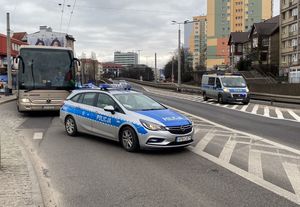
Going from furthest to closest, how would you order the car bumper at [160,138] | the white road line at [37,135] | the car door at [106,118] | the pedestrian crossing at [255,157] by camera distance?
the white road line at [37,135] < the car door at [106,118] < the car bumper at [160,138] < the pedestrian crossing at [255,157]

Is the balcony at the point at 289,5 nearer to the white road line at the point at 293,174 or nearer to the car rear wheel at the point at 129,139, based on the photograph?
the car rear wheel at the point at 129,139

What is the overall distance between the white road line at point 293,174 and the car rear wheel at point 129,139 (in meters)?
3.21

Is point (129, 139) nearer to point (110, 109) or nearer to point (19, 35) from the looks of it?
point (110, 109)

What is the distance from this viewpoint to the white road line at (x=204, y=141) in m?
10.2

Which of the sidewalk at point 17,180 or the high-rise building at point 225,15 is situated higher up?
the high-rise building at point 225,15

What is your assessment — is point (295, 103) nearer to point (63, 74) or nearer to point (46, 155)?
point (63, 74)

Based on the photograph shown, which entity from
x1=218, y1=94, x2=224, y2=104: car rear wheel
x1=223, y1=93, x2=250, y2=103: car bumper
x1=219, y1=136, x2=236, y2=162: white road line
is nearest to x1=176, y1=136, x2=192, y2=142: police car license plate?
x1=219, y1=136, x2=236, y2=162: white road line

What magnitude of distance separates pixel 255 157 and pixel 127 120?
2979 millimetres

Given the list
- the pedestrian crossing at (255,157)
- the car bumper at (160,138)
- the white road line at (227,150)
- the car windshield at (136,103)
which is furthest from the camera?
the car windshield at (136,103)

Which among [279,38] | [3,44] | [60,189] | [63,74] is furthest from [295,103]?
[279,38]

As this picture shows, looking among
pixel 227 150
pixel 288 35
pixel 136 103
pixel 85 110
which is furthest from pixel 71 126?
pixel 288 35

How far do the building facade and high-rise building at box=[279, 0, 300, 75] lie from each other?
7203cm

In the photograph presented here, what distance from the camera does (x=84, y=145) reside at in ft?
35.2

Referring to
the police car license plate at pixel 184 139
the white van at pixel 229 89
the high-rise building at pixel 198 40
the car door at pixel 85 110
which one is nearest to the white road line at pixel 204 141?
the police car license plate at pixel 184 139
